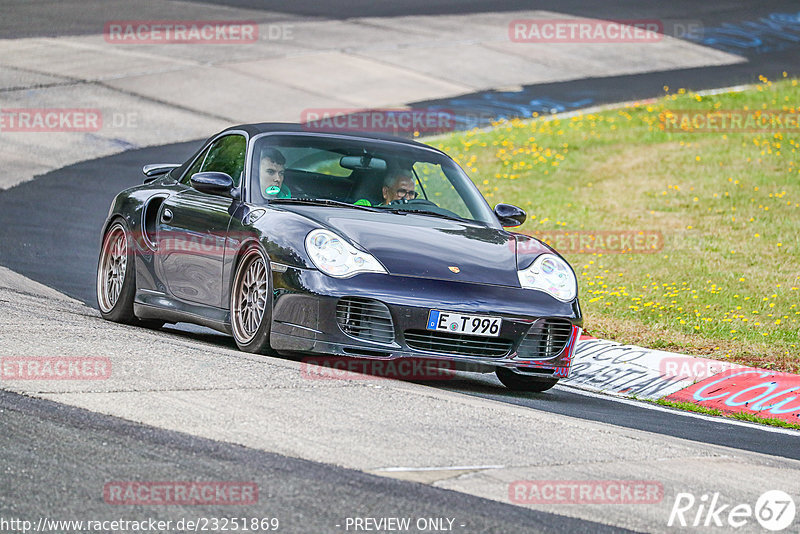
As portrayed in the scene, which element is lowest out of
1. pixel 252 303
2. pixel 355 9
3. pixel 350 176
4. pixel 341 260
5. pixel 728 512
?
pixel 728 512

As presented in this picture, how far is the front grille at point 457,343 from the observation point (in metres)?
7.47

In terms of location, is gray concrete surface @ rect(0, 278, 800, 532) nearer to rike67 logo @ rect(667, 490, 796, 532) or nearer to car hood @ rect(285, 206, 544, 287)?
rike67 logo @ rect(667, 490, 796, 532)

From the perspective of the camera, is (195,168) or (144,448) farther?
(195,168)

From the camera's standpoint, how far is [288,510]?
463 centimetres

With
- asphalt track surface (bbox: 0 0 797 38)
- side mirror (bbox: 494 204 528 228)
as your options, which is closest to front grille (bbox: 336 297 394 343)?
side mirror (bbox: 494 204 528 228)

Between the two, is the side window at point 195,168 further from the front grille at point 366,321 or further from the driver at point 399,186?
the front grille at point 366,321

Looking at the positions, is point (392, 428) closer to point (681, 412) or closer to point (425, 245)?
point (425, 245)

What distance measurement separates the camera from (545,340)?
7855 mm

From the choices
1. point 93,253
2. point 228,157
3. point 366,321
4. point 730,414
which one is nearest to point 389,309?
point 366,321

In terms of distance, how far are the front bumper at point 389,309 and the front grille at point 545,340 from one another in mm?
39

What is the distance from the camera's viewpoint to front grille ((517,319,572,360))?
7.77 metres

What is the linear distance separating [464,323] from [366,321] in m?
0.55

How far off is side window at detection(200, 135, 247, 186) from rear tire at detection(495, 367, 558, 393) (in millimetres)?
2109

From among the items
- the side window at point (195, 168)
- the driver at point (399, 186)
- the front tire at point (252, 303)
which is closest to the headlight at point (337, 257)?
the front tire at point (252, 303)
